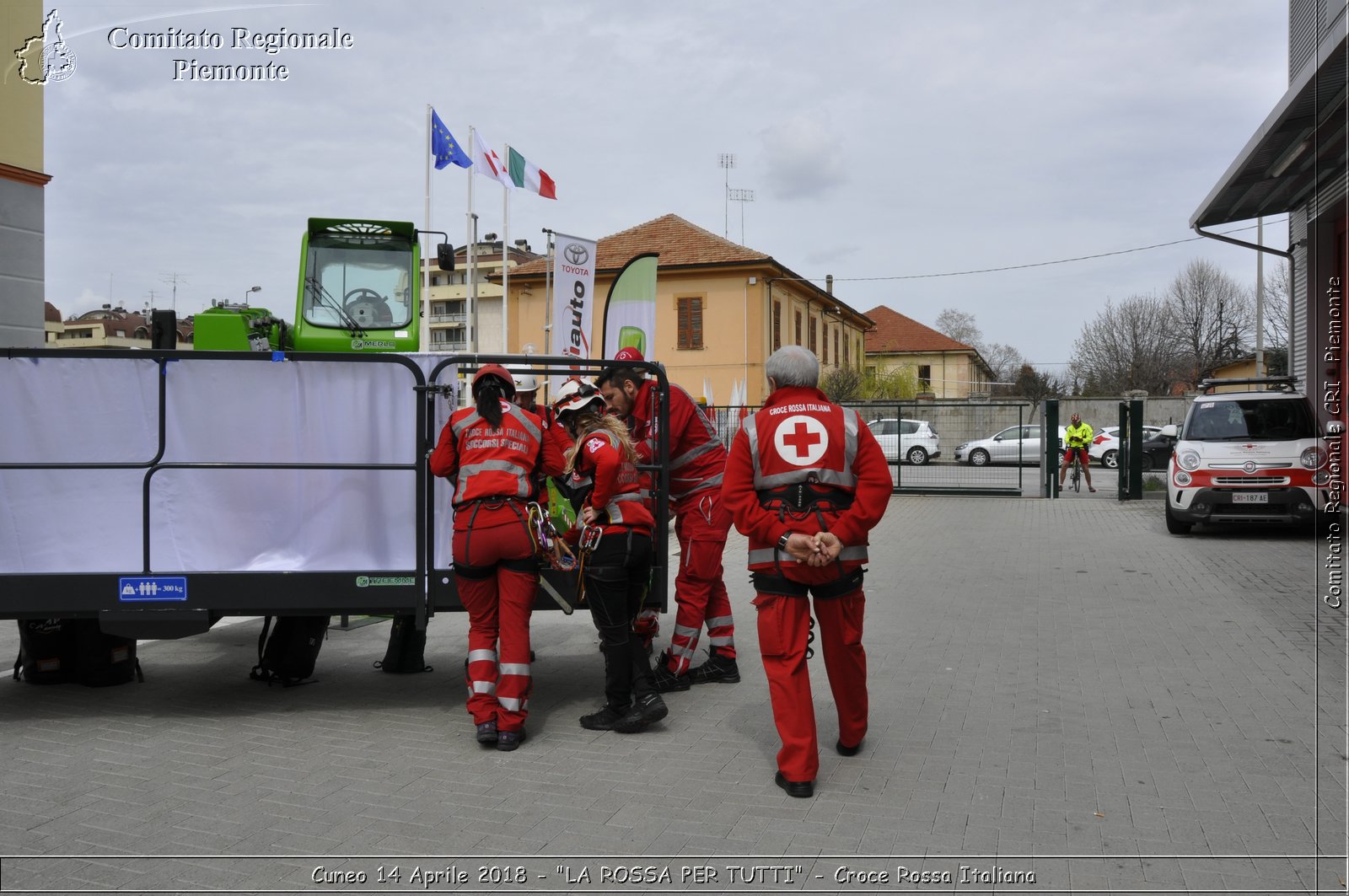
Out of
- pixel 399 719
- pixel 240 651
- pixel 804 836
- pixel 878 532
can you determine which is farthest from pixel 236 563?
pixel 878 532

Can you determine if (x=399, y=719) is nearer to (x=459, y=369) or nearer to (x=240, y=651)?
(x=459, y=369)

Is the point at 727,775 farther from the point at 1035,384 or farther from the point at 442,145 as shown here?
the point at 1035,384

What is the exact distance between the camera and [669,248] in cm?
4244

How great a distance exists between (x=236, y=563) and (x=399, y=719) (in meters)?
1.29

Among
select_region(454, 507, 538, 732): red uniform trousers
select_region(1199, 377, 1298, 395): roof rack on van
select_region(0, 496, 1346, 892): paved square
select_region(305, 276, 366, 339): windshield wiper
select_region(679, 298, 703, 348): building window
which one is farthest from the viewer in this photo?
select_region(679, 298, 703, 348): building window

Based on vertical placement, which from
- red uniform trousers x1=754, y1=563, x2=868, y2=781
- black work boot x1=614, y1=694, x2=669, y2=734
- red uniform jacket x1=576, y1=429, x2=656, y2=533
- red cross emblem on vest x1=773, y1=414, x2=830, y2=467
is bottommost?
black work boot x1=614, y1=694, x2=669, y2=734

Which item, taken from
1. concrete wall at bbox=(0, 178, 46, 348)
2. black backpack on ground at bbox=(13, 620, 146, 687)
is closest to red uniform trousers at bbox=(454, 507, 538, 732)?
black backpack on ground at bbox=(13, 620, 146, 687)

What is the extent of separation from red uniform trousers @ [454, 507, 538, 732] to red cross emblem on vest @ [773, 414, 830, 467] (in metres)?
1.50

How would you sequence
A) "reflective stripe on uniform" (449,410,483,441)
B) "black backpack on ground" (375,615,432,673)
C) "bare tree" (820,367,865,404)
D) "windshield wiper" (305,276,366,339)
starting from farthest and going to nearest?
"bare tree" (820,367,865,404) < "windshield wiper" (305,276,366,339) < "black backpack on ground" (375,615,432,673) < "reflective stripe on uniform" (449,410,483,441)

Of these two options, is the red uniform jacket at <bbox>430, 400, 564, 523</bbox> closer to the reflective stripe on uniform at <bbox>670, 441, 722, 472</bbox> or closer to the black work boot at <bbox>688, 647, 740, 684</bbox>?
the reflective stripe on uniform at <bbox>670, 441, 722, 472</bbox>

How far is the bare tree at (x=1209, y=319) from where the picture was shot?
51466mm

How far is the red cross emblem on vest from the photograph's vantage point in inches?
184

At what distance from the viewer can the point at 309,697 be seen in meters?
6.44

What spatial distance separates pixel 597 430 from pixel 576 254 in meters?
11.2
